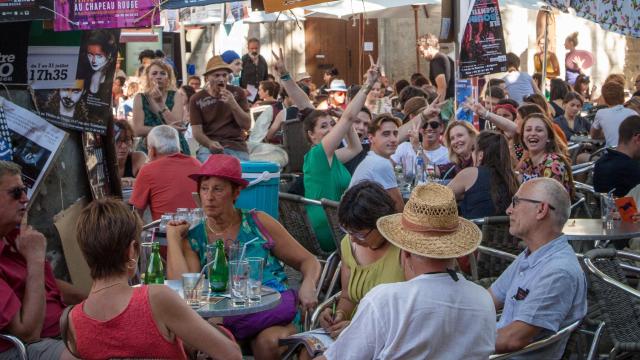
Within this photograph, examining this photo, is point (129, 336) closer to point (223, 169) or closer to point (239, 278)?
point (239, 278)

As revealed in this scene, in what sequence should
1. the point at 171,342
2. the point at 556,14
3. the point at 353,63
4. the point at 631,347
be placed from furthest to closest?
1. the point at 353,63
2. the point at 556,14
3. the point at 631,347
4. the point at 171,342

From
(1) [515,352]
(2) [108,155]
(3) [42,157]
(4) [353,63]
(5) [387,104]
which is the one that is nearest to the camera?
(1) [515,352]

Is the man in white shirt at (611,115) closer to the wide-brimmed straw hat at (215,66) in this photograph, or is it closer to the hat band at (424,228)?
the wide-brimmed straw hat at (215,66)

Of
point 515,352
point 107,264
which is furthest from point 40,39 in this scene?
point 515,352

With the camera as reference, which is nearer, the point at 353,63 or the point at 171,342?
the point at 171,342

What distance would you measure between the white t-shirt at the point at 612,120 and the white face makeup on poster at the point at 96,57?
749cm

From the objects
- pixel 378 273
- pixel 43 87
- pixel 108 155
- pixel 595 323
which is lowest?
pixel 595 323

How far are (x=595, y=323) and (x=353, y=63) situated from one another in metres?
23.5

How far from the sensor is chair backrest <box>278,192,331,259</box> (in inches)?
305

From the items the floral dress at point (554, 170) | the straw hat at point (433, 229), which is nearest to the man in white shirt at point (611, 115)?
the floral dress at point (554, 170)

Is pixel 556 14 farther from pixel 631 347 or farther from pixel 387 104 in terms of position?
pixel 631 347

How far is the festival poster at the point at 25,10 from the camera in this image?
508cm

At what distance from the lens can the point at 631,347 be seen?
471cm

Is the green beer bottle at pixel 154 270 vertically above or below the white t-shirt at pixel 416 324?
below
